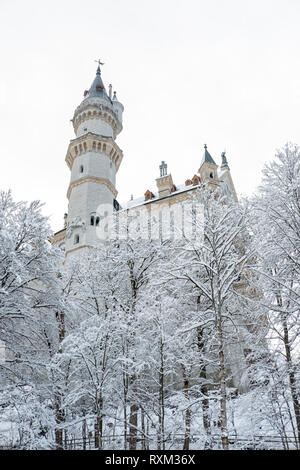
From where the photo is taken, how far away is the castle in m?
38.4

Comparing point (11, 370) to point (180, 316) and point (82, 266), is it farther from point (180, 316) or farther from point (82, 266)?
point (82, 266)

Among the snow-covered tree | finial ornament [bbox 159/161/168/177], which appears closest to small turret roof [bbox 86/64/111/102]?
finial ornament [bbox 159/161/168/177]

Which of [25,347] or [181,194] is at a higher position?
[181,194]

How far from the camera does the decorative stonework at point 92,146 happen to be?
43.1 m

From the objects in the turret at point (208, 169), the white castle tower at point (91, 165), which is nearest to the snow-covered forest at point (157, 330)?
the white castle tower at point (91, 165)

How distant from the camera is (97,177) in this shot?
135 feet

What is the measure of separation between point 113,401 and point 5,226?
908cm

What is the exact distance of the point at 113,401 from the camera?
1625cm

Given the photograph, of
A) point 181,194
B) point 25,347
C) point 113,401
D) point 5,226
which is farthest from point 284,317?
point 181,194

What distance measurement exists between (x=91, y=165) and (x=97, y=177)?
6.36ft

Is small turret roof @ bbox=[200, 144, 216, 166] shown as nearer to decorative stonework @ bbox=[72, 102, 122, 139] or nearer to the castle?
the castle
